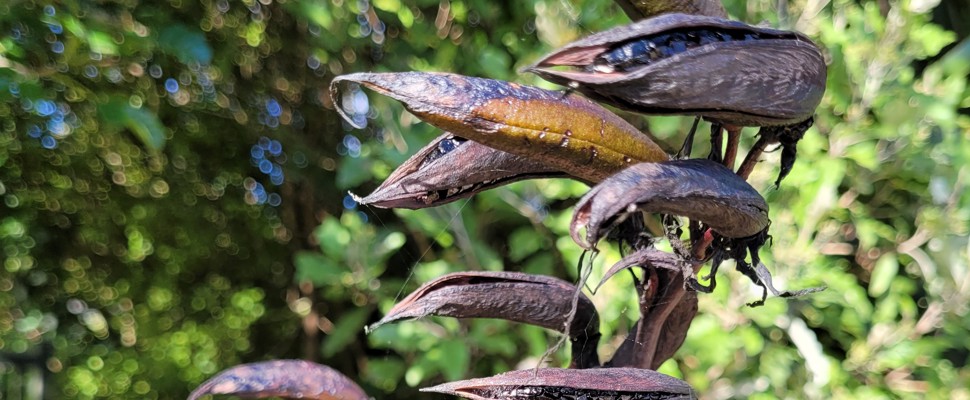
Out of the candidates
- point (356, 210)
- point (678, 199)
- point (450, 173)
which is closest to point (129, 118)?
point (356, 210)

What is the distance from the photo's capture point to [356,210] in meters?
1.24

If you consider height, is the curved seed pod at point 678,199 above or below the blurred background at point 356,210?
above

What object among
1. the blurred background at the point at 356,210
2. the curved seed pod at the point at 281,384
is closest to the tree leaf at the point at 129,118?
the blurred background at the point at 356,210

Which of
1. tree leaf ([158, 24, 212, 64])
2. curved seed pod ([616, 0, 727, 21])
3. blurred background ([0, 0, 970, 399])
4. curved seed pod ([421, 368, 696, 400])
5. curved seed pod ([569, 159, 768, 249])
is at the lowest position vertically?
blurred background ([0, 0, 970, 399])

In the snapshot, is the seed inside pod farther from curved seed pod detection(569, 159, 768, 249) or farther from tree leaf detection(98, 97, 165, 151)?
tree leaf detection(98, 97, 165, 151)

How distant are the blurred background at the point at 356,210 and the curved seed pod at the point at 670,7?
0.36 metres

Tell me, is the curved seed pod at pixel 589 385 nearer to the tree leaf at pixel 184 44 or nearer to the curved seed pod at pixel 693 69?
the curved seed pod at pixel 693 69

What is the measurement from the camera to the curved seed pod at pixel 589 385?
0.27 meters

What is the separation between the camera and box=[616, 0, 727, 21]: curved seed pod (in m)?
0.28

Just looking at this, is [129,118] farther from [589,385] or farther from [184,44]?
[589,385]

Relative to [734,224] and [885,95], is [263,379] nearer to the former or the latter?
[734,224]

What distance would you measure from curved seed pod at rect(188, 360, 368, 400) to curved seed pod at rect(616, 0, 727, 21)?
9.3 inches

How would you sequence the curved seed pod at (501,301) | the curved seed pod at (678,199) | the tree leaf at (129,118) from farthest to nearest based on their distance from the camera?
1. the tree leaf at (129,118)
2. the curved seed pod at (501,301)
3. the curved seed pod at (678,199)

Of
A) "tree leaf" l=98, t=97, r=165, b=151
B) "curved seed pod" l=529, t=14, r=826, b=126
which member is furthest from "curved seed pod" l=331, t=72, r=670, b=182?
"tree leaf" l=98, t=97, r=165, b=151
